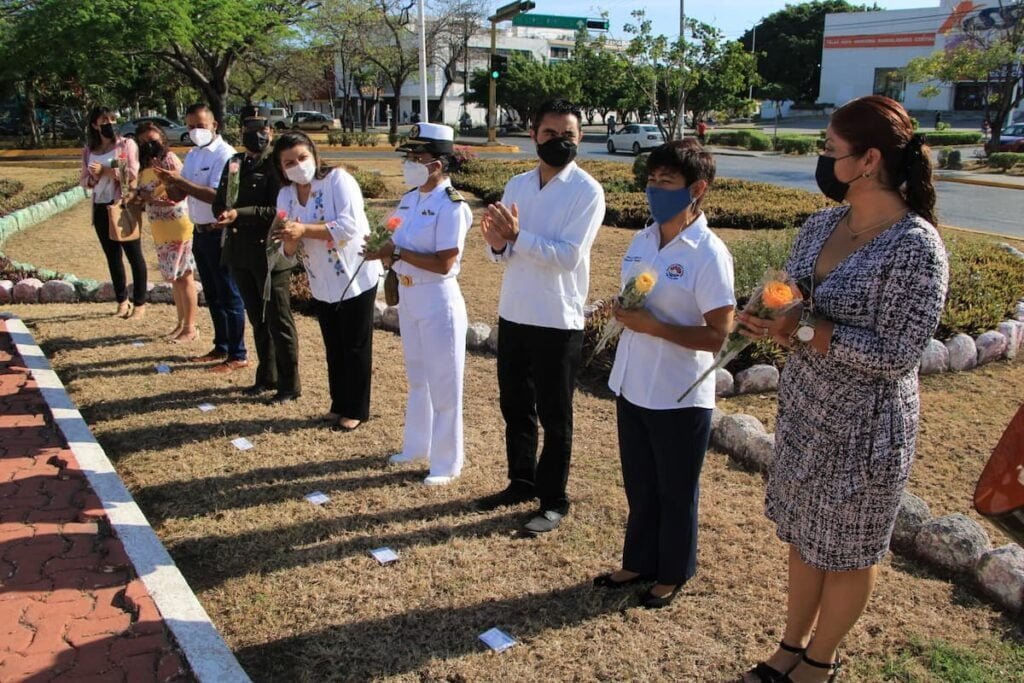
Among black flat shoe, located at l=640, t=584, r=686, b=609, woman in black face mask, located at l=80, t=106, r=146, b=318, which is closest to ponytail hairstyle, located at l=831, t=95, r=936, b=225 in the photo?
black flat shoe, located at l=640, t=584, r=686, b=609

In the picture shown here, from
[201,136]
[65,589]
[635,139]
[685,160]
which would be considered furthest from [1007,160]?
[65,589]

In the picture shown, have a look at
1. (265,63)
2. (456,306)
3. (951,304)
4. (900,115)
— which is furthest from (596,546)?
(265,63)

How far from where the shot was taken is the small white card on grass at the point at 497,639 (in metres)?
3.14

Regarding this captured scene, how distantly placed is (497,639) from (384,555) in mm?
837

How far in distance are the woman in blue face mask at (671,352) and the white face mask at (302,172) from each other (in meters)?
2.54

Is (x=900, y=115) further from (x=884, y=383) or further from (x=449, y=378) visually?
(x=449, y=378)

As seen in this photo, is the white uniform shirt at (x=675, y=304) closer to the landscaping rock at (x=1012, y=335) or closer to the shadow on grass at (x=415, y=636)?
the shadow on grass at (x=415, y=636)

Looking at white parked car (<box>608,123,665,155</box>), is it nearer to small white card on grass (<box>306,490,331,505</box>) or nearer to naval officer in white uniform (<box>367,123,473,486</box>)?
naval officer in white uniform (<box>367,123,473,486</box>)

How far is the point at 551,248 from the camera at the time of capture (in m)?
3.58

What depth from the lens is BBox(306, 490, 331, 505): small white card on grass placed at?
4.32 meters

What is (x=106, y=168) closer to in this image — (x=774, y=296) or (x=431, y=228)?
(x=431, y=228)

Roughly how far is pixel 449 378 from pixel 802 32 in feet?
238

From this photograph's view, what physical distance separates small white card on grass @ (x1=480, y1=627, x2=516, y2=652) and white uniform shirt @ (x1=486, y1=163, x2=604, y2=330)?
137 cm

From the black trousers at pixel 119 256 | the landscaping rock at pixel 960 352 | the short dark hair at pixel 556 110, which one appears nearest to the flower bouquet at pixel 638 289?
the short dark hair at pixel 556 110
